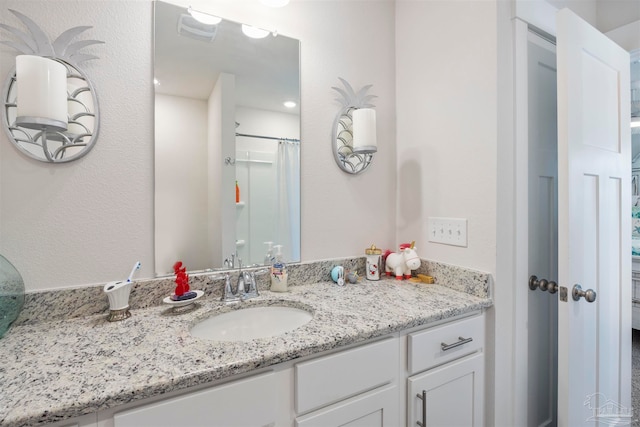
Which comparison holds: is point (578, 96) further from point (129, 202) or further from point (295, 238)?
point (129, 202)

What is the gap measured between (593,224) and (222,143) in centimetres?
159

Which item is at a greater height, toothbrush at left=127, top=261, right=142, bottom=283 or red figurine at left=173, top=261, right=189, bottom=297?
toothbrush at left=127, top=261, right=142, bottom=283

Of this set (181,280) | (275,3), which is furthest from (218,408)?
(275,3)

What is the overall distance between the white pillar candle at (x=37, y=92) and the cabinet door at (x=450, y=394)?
1395mm

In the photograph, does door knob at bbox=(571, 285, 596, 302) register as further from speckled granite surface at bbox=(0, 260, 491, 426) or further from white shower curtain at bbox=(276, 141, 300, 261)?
white shower curtain at bbox=(276, 141, 300, 261)

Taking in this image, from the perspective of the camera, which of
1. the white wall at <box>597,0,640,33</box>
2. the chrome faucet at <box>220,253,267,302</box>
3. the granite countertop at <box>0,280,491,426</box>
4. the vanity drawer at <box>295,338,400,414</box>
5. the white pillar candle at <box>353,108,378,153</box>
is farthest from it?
the white wall at <box>597,0,640,33</box>

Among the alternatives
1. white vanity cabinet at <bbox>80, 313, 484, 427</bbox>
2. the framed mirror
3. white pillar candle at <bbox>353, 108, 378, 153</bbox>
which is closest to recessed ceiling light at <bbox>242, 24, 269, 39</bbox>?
the framed mirror

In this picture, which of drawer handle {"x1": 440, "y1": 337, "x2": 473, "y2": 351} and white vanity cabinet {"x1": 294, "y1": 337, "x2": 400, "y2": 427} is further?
drawer handle {"x1": 440, "y1": 337, "x2": 473, "y2": 351}

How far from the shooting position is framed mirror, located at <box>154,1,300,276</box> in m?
1.14

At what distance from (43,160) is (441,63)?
1.63 m

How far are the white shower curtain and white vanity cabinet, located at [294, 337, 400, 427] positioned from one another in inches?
23.8

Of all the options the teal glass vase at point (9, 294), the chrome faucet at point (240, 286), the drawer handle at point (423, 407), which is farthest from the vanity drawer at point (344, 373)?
the teal glass vase at point (9, 294)

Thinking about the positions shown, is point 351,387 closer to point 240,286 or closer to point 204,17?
point 240,286

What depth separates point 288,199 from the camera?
1374 millimetres
